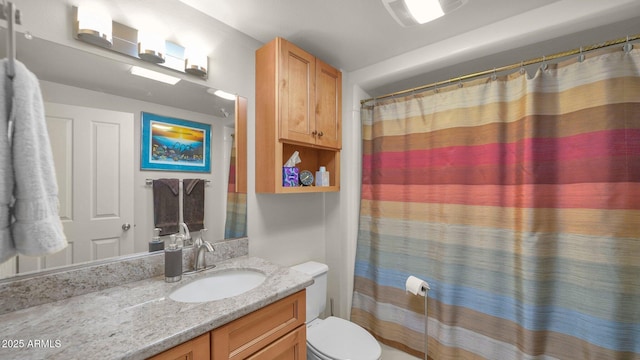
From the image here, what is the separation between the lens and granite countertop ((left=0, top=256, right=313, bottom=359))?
67 centimetres

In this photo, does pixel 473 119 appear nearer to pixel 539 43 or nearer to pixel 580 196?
pixel 539 43

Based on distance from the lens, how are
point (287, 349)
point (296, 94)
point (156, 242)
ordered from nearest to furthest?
point (287, 349) → point (156, 242) → point (296, 94)

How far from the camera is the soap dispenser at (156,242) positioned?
1202 mm

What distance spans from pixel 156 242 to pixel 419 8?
1.76 m

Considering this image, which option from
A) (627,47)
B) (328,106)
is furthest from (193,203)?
(627,47)

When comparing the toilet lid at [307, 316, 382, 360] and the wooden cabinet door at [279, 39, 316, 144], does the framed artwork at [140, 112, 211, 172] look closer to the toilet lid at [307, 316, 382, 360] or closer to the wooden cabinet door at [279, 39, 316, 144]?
the wooden cabinet door at [279, 39, 316, 144]

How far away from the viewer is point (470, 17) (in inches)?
55.4

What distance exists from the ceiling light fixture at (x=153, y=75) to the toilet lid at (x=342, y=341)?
166cm

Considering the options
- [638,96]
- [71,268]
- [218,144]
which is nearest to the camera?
[71,268]

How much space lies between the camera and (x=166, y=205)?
1.27 m

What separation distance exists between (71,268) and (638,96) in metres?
2.68

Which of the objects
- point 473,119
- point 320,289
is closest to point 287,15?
point 473,119

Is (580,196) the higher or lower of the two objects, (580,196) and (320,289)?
the higher

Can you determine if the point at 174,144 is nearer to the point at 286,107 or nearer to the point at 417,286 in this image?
the point at 286,107
